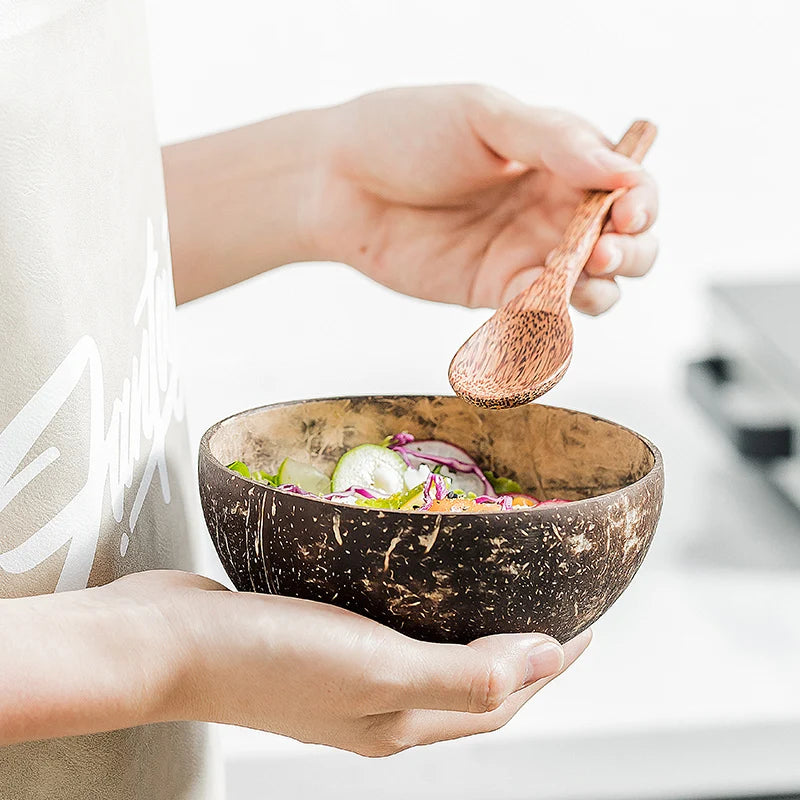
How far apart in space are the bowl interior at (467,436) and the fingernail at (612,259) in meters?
0.17

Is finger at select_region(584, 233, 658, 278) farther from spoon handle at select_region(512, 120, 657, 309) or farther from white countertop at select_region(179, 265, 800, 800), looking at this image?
white countertop at select_region(179, 265, 800, 800)

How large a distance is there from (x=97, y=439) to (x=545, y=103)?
124 centimetres

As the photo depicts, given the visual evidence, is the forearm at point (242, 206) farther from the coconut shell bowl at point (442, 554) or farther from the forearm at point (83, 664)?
the forearm at point (83, 664)

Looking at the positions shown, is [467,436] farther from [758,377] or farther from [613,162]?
[758,377]

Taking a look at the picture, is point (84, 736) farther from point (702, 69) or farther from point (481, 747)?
point (702, 69)

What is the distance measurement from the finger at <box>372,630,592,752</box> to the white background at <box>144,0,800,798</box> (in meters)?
0.79

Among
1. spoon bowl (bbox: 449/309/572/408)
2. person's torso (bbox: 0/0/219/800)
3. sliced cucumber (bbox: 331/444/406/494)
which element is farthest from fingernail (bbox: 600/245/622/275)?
person's torso (bbox: 0/0/219/800)

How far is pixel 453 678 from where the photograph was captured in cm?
41

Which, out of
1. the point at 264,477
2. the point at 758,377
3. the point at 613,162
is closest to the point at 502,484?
the point at 264,477

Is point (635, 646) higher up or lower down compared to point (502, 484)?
lower down

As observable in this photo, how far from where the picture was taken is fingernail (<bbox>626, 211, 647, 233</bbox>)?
73 cm

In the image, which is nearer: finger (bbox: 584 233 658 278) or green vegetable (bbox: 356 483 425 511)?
green vegetable (bbox: 356 483 425 511)

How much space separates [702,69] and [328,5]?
565mm

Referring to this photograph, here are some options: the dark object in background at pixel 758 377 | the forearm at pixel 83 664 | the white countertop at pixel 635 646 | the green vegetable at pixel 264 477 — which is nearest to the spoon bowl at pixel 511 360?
the green vegetable at pixel 264 477
